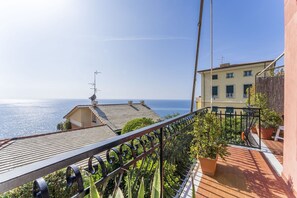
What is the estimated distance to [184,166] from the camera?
2.63 m

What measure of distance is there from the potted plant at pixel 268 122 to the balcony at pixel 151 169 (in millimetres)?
685

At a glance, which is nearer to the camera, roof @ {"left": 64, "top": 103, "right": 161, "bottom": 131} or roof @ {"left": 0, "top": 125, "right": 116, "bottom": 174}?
roof @ {"left": 0, "top": 125, "right": 116, "bottom": 174}

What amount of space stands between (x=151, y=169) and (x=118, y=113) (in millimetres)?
13726

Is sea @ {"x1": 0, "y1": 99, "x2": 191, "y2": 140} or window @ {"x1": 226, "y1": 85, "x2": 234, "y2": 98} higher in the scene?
window @ {"x1": 226, "y1": 85, "x2": 234, "y2": 98}

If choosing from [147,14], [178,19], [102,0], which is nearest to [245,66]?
[178,19]

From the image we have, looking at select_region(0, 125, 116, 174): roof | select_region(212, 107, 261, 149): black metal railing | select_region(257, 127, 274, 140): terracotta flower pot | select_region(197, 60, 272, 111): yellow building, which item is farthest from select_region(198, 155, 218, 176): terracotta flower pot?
select_region(197, 60, 272, 111): yellow building

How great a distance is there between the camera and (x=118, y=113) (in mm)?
15219

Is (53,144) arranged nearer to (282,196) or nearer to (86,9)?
(86,9)

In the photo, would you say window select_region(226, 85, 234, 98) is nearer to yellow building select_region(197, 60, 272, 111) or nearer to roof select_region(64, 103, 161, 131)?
yellow building select_region(197, 60, 272, 111)

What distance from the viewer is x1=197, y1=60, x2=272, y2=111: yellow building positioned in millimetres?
16688

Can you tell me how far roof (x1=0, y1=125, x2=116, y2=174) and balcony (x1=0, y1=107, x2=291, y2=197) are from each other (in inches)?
155

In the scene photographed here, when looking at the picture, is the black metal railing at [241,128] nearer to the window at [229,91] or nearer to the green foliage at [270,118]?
the green foliage at [270,118]

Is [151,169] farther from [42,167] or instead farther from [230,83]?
[230,83]

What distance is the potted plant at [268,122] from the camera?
4.29m
